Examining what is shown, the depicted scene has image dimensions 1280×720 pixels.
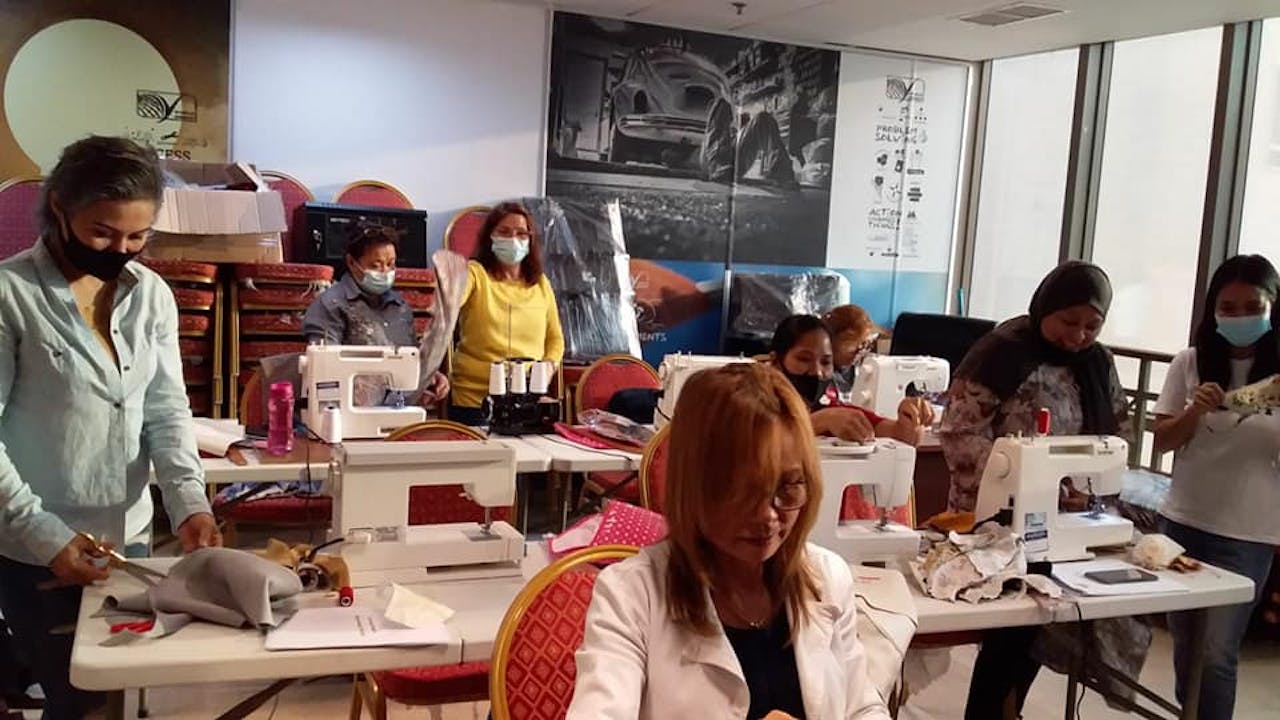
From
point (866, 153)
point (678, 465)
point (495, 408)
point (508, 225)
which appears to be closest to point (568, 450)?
point (495, 408)

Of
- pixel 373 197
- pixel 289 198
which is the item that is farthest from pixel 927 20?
pixel 289 198

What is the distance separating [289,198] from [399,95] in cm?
84

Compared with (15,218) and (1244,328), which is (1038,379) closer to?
(1244,328)

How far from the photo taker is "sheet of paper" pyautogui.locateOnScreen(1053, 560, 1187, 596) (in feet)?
7.48

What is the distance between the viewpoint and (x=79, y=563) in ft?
5.95

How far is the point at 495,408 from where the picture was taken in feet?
11.5

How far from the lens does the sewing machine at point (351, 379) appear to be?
2965 millimetres

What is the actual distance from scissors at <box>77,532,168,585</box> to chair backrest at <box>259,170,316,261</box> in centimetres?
352

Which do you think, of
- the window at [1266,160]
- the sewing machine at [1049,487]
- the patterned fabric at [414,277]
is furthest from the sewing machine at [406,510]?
the window at [1266,160]

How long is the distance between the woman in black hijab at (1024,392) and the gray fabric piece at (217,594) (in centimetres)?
161

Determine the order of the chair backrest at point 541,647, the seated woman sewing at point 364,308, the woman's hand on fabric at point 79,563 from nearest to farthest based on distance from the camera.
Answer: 1. the chair backrest at point 541,647
2. the woman's hand on fabric at point 79,563
3. the seated woman sewing at point 364,308

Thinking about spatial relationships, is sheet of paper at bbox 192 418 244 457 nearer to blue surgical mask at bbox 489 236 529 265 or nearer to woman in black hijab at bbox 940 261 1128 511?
blue surgical mask at bbox 489 236 529 265

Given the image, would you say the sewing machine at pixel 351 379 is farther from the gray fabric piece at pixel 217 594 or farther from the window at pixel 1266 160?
the window at pixel 1266 160

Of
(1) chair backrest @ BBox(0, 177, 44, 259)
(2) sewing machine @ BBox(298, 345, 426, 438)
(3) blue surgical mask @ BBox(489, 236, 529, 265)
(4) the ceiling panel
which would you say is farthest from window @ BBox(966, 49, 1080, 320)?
(1) chair backrest @ BBox(0, 177, 44, 259)
